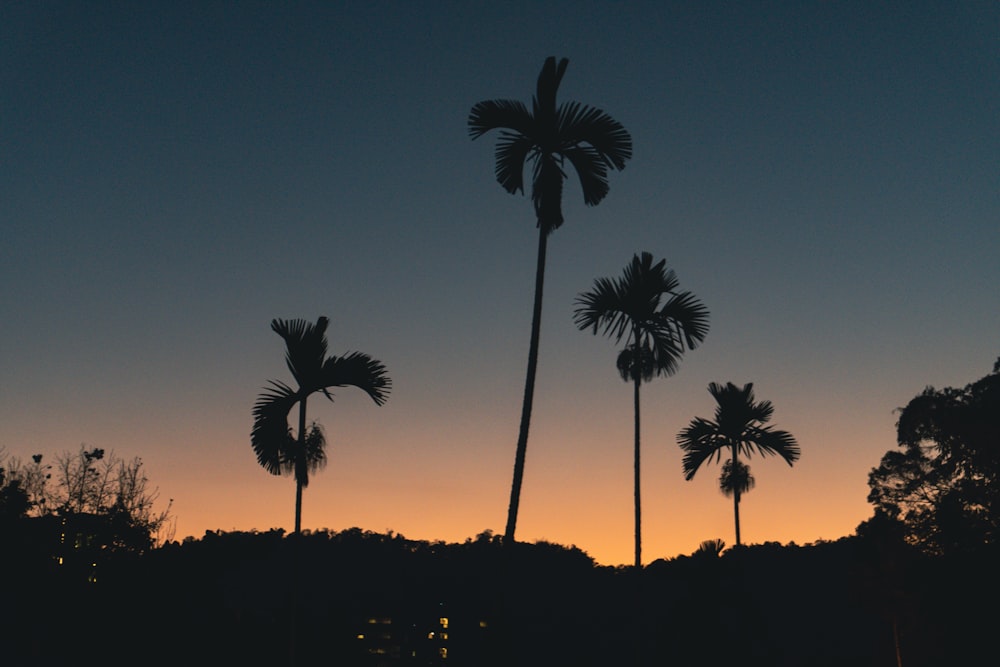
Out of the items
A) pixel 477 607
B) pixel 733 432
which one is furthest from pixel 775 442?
pixel 477 607

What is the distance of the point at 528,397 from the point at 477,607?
1381 inches

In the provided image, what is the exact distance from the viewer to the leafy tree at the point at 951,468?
3738 cm

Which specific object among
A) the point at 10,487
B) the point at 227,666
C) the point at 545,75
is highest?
the point at 545,75

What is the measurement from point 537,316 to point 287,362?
5.85 meters

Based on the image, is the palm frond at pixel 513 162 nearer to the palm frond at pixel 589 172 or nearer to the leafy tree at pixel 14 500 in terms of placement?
the palm frond at pixel 589 172

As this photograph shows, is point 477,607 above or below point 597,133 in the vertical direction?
below

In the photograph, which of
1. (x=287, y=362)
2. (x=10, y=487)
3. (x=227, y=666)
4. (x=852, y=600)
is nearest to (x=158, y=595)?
(x=227, y=666)

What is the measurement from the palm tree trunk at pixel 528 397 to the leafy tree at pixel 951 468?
2793 cm

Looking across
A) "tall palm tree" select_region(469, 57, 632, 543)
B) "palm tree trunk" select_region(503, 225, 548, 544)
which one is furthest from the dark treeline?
"tall palm tree" select_region(469, 57, 632, 543)

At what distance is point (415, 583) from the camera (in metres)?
64.9

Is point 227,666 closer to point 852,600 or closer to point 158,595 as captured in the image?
point 158,595

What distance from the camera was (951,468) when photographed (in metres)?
39.5

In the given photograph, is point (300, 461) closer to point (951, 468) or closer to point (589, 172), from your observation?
point (589, 172)

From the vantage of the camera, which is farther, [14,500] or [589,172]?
[14,500]
